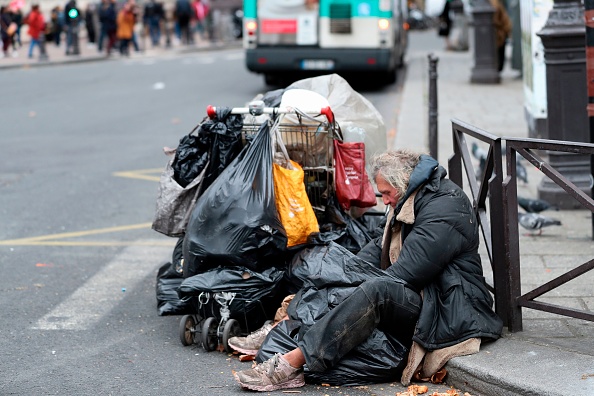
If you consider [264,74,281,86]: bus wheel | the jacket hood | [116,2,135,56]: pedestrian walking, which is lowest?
the jacket hood

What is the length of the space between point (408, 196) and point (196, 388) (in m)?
1.42

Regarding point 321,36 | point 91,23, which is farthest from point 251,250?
point 91,23

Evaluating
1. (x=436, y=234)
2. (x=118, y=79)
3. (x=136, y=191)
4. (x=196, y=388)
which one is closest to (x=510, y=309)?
(x=436, y=234)

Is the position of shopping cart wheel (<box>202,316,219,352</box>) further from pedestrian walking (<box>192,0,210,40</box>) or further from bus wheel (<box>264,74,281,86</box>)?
pedestrian walking (<box>192,0,210,40</box>)

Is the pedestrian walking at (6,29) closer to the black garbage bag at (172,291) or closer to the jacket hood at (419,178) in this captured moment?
the black garbage bag at (172,291)

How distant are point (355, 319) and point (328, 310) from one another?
Result: 32 cm

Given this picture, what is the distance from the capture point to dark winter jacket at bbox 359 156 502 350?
15.3 feet

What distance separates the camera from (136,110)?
16625 mm

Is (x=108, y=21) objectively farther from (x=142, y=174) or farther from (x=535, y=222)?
(x=535, y=222)

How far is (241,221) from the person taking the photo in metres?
5.24

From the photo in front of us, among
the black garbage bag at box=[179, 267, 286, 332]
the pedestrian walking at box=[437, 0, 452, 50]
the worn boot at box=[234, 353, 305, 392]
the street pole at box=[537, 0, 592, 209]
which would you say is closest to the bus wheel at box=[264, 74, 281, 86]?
the pedestrian walking at box=[437, 0, 452, 50]

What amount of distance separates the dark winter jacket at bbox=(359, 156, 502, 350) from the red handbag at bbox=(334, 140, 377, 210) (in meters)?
0.96

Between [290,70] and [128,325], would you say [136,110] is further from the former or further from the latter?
[128,325]

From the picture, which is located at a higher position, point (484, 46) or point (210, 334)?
point (484, 46)
